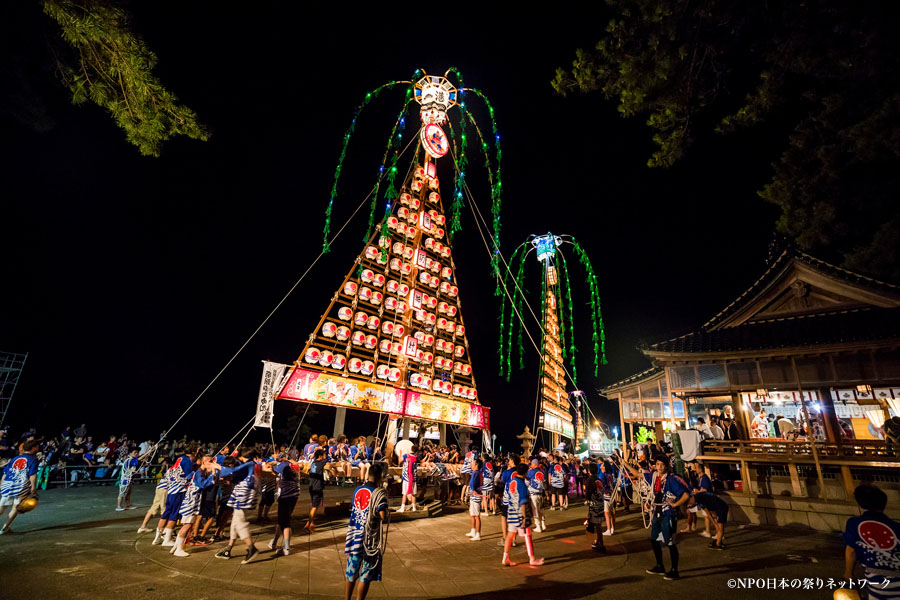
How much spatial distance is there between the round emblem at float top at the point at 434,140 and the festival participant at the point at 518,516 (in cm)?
2096

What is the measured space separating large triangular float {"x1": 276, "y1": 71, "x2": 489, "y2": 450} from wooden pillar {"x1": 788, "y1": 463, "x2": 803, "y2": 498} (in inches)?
571

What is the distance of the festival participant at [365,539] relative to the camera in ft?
14.7

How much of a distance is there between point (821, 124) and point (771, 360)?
25.8 ft

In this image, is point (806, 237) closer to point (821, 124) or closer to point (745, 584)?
point (821, 124)

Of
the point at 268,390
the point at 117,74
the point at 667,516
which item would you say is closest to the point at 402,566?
the point at 667,516

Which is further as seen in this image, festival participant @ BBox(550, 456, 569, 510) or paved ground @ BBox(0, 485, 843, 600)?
festival participant @ BBox(550, 456, 569, 510)

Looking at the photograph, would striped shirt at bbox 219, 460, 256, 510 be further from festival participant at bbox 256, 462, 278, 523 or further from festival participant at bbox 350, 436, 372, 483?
festival participant at bbox 350, 436, 372, 483

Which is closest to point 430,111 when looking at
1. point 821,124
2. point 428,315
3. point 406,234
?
point 406,234

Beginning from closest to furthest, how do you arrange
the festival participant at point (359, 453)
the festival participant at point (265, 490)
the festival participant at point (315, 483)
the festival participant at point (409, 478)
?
the festival participant at point (315, 483) < the festival participant at point (265, 490) < the festival participant at point (409, 478) < the festival participant at point (359, 453)

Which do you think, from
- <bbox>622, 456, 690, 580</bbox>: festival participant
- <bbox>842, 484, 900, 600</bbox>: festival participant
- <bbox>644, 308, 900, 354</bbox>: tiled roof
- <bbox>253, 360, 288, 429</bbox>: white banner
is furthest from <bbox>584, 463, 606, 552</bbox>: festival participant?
<bbox>253, 360, 288, 429</bbox>: white banner

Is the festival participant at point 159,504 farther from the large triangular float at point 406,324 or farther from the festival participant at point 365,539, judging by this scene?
the large triangular float at point 406,324

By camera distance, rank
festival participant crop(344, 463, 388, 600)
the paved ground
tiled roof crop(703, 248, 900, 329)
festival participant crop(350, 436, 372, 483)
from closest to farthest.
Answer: festival participant crop(344, 463, 388, 600), the paved ground, tiled roof crop(703, 248, 900, 329), festival participant crop(350, 436, 372, 483)

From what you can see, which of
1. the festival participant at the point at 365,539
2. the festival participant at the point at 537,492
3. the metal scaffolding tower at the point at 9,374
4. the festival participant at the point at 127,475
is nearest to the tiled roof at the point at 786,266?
the festival participant at the point at 537,492

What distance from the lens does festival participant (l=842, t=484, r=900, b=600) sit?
3.65m
